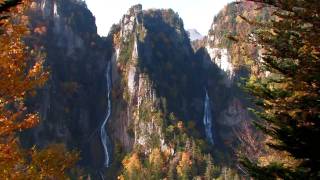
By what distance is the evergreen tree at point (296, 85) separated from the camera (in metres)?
6.76

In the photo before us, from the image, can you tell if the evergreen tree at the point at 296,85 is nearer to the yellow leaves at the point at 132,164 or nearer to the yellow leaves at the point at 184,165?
the yellow leaves at the point at 184,165

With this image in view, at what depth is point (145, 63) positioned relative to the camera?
16138 centimetres

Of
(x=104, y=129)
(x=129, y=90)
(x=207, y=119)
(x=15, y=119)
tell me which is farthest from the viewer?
(x=207, y=119)

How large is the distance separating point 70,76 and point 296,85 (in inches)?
6315

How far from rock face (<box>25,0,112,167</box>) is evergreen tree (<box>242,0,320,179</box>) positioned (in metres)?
135

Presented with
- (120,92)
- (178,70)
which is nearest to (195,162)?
(120,92)

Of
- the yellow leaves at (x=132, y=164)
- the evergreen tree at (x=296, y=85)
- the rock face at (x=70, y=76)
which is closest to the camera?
the evergreen tree at (x=296, y=85)

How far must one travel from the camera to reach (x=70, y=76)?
164 m

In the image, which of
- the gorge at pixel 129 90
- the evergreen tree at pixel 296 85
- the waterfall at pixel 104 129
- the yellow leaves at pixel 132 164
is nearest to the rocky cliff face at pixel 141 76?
the gorge at pixel 129 90

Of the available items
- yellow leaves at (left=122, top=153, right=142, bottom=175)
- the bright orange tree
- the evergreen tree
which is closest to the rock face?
yellow leaves at (left=122, top=153, right=142, bottom=175)

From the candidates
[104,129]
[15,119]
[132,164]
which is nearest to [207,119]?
[104,129]

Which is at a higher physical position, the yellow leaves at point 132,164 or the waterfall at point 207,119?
the waterfall at point 207,119

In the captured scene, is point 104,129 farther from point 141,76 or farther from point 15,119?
point 15,119

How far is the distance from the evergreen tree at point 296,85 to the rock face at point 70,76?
13454cm
